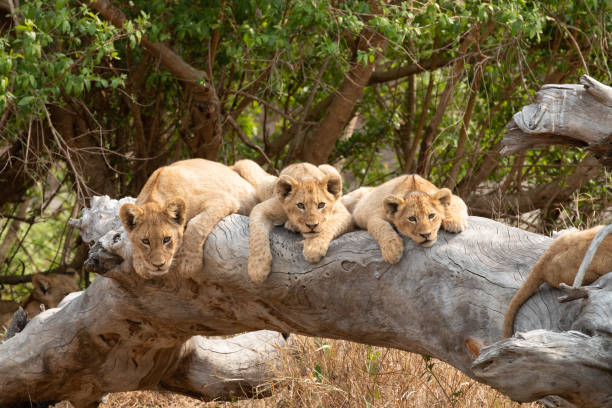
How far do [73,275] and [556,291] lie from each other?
6.70 meters

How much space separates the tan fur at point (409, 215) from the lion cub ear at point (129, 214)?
1.26 m

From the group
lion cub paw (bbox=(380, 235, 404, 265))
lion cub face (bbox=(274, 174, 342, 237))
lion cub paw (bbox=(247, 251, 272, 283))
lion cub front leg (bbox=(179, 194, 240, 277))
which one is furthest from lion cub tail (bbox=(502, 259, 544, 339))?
lion cub front leg (bbox=(179, 194, 240, 277))

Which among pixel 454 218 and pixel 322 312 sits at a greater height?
pixel 454 218

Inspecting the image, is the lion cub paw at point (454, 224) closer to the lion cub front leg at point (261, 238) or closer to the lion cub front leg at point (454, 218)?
the lion cub front leg at point (454, 218)

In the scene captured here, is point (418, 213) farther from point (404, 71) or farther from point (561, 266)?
point (404, 71)

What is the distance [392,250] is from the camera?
3924 mm

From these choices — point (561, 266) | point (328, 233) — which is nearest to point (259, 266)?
point (328, 233)

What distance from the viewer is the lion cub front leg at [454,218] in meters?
4.09

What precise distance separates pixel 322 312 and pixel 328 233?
0.43 metres

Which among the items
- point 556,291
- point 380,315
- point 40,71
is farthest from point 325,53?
point 556,291

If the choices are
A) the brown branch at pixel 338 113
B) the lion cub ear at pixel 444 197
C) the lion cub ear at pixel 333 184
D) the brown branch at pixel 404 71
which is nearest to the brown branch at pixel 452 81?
the brown branch at pixel 404 71

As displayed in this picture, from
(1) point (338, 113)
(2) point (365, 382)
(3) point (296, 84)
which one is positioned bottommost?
(2) point (365, 382)

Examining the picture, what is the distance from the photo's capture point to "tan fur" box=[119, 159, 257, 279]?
427 cm

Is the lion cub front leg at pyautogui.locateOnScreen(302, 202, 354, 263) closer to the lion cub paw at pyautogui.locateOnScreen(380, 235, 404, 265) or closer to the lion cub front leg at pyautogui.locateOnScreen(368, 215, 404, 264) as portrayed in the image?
the lion cub front leg at pyautogui.locateOnScreen(368, 215, 404, 264)
